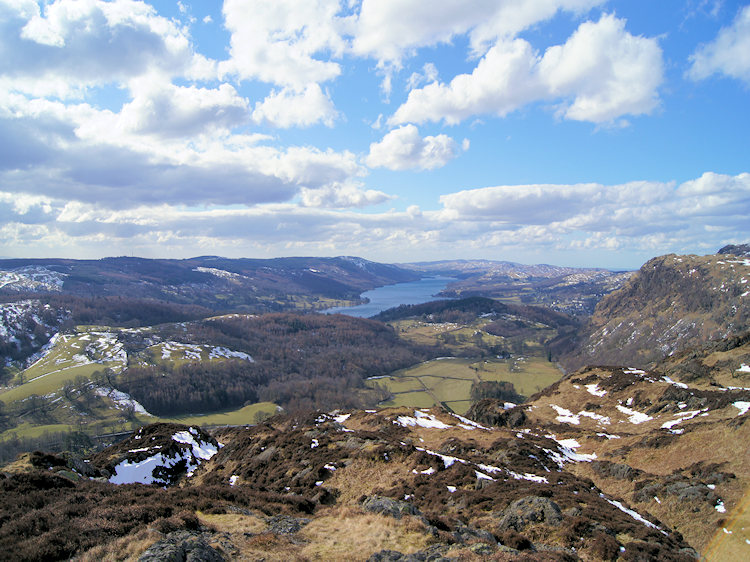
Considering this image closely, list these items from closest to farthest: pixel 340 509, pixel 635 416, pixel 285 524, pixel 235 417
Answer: pixel 285 524 < pixel 340 509 < pixel 635 416 < pixel 235 417

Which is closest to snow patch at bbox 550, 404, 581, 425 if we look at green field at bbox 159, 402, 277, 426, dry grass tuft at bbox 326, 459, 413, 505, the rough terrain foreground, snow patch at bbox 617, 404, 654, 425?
snow patch at bbox 617, 404, 654, 425

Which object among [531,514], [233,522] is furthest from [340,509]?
[531,514]

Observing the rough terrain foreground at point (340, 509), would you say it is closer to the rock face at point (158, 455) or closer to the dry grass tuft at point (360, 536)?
the dry grass tuft at point (360, 536)

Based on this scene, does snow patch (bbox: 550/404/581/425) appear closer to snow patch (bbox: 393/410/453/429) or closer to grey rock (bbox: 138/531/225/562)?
snow patch (bbox: 393/410/453/429)

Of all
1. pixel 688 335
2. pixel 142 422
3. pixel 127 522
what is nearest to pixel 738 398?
pixel 127 522

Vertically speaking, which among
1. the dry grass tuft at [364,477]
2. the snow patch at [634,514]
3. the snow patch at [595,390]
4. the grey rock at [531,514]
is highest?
the grey rock at [531,514]

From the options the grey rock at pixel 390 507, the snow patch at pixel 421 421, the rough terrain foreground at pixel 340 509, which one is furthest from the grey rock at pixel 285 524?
the snow patch at pixel 421 421

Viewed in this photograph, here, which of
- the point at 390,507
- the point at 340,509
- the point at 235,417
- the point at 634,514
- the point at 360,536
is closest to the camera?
the point at 360,536

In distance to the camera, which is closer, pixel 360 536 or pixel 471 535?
pixel 360 536

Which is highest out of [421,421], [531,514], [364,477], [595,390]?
[531,514]

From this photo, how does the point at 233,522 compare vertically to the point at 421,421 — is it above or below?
above

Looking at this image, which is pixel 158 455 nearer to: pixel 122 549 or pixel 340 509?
pixel 340 509
